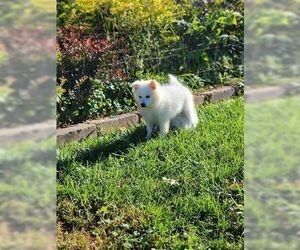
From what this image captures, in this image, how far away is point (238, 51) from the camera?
724 centimetres

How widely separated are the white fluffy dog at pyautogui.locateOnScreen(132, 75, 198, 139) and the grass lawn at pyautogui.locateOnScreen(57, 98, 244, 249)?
25 centimetres

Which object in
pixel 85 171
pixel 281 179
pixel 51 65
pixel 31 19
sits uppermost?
pixel 31 19

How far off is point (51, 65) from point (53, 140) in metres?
0.23

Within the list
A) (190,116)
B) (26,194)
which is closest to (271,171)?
(26,194)

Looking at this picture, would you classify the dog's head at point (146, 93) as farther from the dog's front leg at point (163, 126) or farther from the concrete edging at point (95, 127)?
the concrete edging at point (95, 127)

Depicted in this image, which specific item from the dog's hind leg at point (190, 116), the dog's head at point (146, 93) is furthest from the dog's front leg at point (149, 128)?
the dog's hind leg at point (190, 116)

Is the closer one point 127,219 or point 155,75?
point 127,219

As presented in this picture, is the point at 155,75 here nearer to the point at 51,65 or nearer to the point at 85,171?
the point at 85,171

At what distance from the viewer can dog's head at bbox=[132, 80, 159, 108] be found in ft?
17.0

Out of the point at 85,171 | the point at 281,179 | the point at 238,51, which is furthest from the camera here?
the point at 238,51

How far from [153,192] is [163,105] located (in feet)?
4.89

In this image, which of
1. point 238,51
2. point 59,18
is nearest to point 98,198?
point 59,18

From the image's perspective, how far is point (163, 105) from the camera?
5.29 meters

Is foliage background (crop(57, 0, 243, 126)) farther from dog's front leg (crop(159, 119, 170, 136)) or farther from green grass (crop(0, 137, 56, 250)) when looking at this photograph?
green grass (crop(0, 137, 56, 250))
